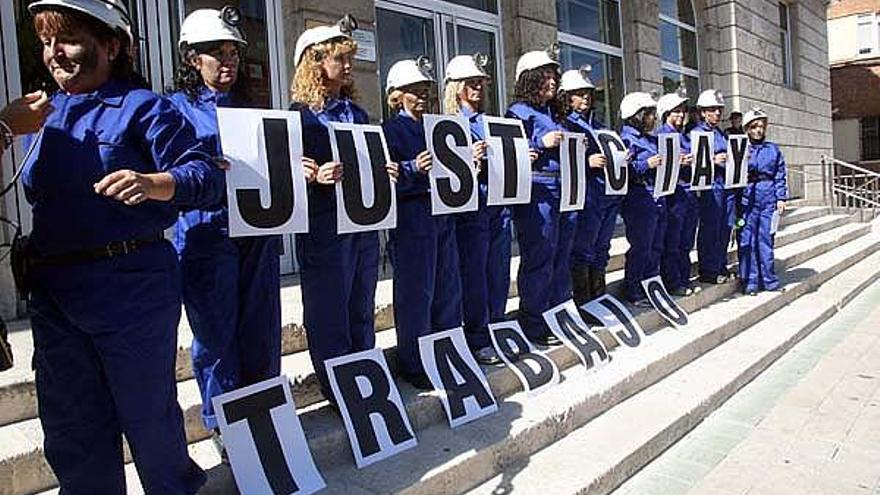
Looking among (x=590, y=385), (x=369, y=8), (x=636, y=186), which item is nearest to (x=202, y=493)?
(x=590, y=385)

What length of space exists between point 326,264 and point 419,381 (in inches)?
36.0

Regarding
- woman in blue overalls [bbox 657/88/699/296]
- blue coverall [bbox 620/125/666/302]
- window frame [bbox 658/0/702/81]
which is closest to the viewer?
blue coverall [bbox 620/125/666/302]

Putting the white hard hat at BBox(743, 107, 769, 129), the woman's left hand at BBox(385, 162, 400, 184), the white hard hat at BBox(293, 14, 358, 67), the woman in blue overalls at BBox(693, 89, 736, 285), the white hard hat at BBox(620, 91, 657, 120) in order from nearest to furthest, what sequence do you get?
the white hard hat at BBox(293, 14, 358, 67)
the woman's left hand at BBox(385, 162, 400, 184)
the white hard hat at BBox(620, 91, 657, 120)
the woman in blue overalls at BBox(693, 89, 736, 285)
the white hard hat at BBox(743, 107, 769, 129)

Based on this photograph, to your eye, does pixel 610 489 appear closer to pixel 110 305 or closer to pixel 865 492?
pixel 865 492

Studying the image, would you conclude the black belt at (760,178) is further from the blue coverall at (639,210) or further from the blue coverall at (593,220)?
the blue coverall at (593,220)

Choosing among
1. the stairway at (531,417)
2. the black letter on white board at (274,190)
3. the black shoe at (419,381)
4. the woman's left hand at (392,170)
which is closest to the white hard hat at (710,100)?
the stairway at (531,417)

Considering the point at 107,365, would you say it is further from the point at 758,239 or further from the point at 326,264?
the point at 758,239

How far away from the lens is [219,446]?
9.30ft

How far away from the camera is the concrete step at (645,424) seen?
3.19 meters

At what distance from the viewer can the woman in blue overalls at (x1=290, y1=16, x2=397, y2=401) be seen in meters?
3.10

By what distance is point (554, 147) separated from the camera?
4547 millimetres

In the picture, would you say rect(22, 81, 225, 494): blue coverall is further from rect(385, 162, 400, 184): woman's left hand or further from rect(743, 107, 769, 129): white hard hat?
rect(743, 107, 769, 129): white hard hat

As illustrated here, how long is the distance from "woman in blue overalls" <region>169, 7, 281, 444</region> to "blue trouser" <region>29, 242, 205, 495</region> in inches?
21.7

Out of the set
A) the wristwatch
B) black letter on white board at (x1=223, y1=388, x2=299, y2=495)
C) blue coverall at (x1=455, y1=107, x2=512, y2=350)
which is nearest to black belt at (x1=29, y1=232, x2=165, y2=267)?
the wristwatch
